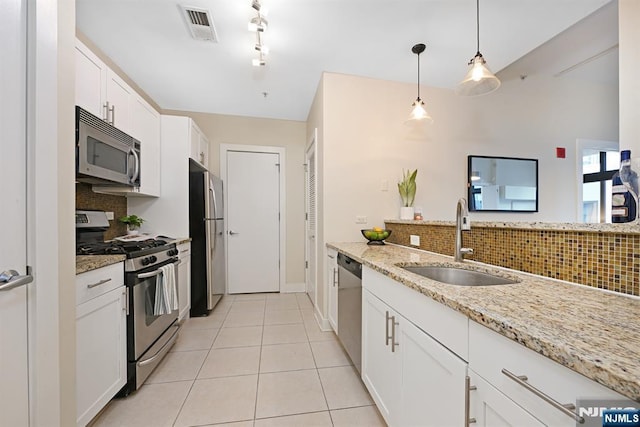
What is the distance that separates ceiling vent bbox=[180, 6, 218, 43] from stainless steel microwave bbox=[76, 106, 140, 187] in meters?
0.97

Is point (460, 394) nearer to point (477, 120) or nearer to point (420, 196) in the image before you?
point (420, 196)

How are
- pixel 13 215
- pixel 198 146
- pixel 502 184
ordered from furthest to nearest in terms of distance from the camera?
pixel 198 146 → pixel 502 184 → pixel 13 215

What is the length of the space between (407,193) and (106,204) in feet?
9.75

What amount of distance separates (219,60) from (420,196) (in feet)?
8.15

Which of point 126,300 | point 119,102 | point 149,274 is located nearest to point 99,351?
point 126,300

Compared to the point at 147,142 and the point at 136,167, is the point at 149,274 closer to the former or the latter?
the point at 136,167

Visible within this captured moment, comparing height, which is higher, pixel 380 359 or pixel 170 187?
pixel 170 187

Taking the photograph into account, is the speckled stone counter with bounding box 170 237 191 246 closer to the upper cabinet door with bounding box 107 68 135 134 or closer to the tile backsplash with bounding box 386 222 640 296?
the upper cabinet door with bounding box 107 68 135 134

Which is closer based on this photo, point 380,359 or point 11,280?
point 11,280

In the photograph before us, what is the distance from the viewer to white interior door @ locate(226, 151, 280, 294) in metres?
3.79

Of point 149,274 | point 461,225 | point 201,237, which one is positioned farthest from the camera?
point 201,237

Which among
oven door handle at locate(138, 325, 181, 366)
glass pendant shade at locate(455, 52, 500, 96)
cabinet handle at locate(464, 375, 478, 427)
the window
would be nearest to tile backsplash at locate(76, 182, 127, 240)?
oven door handle at locate(138, 325, 181, 366)

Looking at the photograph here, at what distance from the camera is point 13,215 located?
883 millimetres

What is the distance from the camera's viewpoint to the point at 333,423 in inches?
56.6
